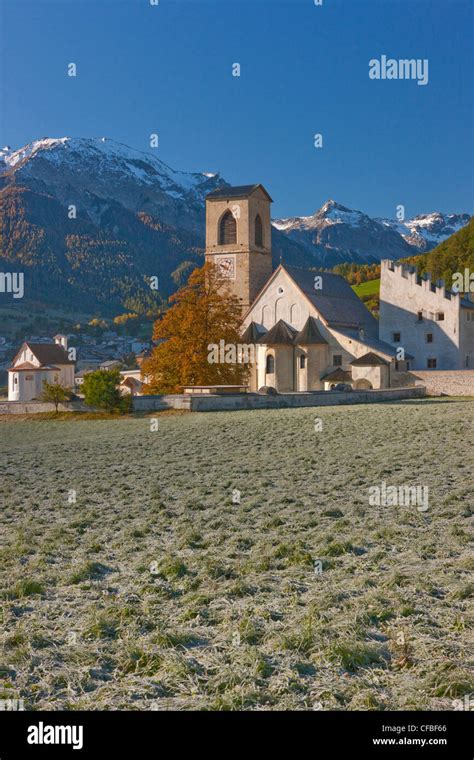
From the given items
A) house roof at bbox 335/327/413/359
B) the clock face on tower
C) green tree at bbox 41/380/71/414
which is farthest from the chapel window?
green tree at bbox 41/380/71/414

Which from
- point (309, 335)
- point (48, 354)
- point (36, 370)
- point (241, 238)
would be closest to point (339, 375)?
point (309, 335)

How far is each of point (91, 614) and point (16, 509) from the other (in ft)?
25.8

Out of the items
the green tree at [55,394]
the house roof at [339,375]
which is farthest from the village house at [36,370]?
the green tree at [55,394]

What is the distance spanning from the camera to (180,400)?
45.7m

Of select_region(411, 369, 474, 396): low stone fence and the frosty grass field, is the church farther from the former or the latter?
the frosty grass field

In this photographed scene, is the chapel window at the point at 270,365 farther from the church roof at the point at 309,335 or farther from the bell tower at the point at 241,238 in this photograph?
the bell tower at the point at 241,238

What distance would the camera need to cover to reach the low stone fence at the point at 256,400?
45844 mm

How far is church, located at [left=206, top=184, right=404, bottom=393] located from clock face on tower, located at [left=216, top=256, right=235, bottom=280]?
10cm

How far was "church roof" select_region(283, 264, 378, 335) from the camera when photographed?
63.9 m

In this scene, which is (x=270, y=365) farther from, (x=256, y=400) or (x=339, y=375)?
(x=256, y=400)

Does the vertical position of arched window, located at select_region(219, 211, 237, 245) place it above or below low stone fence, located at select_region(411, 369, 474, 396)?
above

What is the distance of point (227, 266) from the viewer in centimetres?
7338

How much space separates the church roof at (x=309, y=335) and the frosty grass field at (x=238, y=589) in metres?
40.4

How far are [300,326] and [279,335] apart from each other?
2.72m
